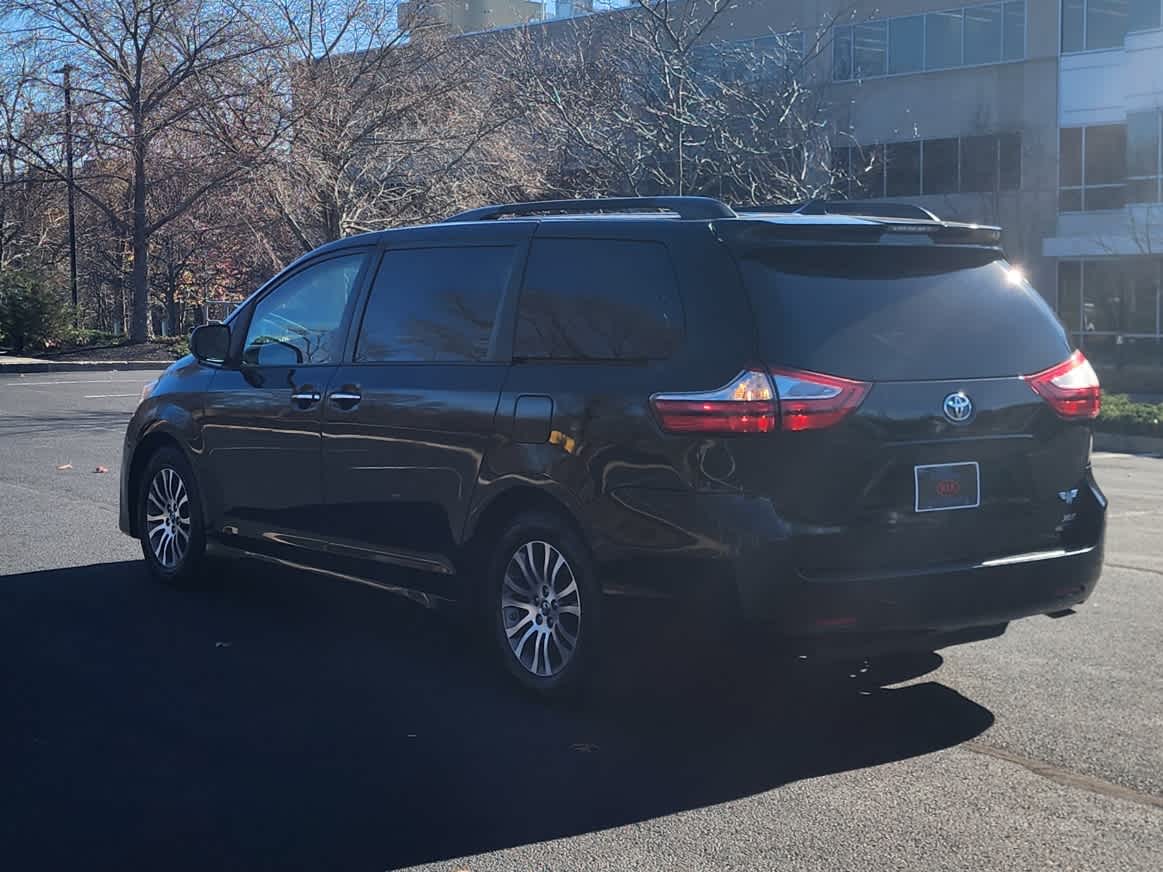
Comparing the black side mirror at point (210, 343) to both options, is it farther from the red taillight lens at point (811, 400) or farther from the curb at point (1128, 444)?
the curb at point (1128, 444)

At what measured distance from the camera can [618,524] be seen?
5281 millimetres

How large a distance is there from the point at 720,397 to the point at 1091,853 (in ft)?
5.96

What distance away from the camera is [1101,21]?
4103 centimetres

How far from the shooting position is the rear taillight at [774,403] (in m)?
5.00

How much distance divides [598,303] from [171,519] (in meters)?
3.46

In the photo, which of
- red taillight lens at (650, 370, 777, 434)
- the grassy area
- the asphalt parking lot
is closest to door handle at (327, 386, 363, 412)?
the asphalt parking lot

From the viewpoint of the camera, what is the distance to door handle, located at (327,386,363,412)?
260 inches

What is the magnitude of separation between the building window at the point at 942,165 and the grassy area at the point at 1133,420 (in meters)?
22.1

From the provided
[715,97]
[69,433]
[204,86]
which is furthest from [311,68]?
[69,433]

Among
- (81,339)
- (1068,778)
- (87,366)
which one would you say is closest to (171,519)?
(1068,778)

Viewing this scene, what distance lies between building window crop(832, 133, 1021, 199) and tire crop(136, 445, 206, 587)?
35814 mm

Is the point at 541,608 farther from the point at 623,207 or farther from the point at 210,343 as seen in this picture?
the point at 210,343

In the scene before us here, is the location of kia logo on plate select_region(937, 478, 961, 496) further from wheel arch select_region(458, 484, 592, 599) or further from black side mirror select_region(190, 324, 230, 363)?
black side mirror select_region(190, 324, 230, 363)

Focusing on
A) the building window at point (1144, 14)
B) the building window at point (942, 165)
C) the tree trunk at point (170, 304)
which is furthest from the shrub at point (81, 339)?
the building window at point (1144, 14)
